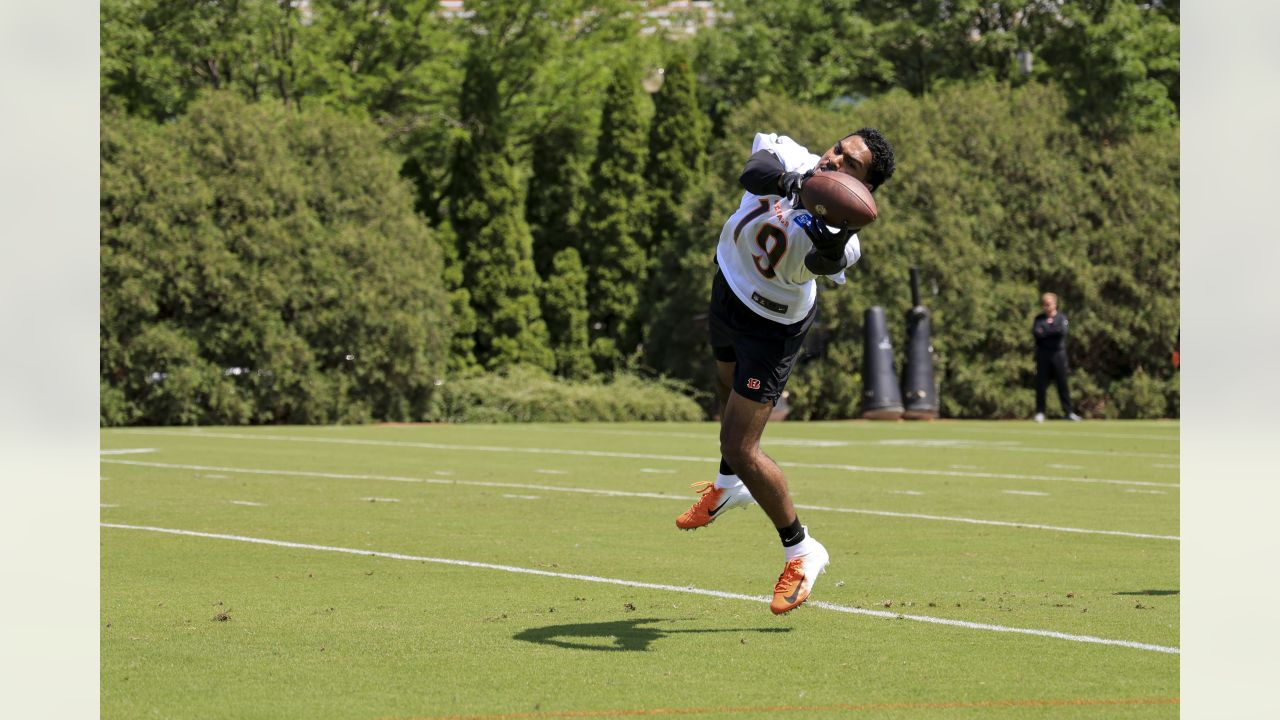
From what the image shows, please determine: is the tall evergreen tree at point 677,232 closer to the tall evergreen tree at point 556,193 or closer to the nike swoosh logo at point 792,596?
the tall evergreen tree at point 556,193

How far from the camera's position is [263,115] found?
3186 cm

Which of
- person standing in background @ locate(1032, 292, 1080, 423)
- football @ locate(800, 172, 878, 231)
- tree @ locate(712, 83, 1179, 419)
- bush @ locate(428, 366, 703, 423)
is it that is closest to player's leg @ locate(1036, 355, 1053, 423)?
person standing in background @ locate(1032, 292, 1080, 423)

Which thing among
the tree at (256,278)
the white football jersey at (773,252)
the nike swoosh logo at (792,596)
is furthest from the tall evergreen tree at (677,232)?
the nike swoosh logo at (792,596)

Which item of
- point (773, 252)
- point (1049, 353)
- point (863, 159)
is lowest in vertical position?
point (1049, 353)

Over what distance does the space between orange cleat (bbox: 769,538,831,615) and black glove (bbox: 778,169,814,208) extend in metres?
1.54

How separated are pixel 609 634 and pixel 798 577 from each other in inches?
34.1

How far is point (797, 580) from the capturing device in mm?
7711

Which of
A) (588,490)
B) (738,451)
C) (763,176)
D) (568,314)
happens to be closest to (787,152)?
(763,176)

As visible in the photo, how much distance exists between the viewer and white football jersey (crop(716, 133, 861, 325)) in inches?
313

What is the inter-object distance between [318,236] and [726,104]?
13.6 meters

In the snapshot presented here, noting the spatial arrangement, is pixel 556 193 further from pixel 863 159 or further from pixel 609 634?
pixel 609 634
